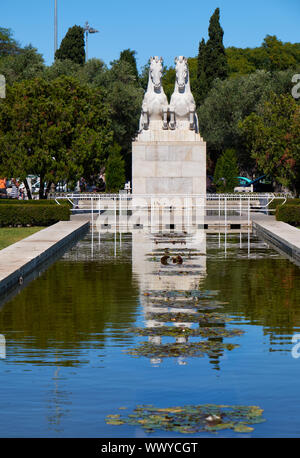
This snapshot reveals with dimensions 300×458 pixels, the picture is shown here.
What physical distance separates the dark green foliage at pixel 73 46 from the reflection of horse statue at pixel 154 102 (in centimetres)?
3602

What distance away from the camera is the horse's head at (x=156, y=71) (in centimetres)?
4350

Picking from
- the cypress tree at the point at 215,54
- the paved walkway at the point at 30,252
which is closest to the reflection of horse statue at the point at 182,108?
the paved walkway at the point at 30,252

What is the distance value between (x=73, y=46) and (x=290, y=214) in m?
49.1

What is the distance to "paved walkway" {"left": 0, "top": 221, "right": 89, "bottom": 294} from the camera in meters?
15.8

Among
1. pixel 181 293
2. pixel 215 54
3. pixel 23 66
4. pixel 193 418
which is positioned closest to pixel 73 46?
pixel 23 66

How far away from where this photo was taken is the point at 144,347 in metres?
10.4

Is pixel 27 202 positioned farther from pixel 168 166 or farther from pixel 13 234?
pixel 168 166

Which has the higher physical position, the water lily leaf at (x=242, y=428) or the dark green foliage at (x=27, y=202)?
the dark green foliage at (x=27, y=202)

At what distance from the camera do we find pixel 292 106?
54.4 metres

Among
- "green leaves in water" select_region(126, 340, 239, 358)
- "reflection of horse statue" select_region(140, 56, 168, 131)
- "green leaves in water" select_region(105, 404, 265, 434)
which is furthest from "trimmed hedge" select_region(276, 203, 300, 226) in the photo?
"green leaves in water" select_region(105, 404, 265, 434)

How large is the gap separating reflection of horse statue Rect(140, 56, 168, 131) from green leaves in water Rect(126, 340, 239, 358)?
33111 mm
